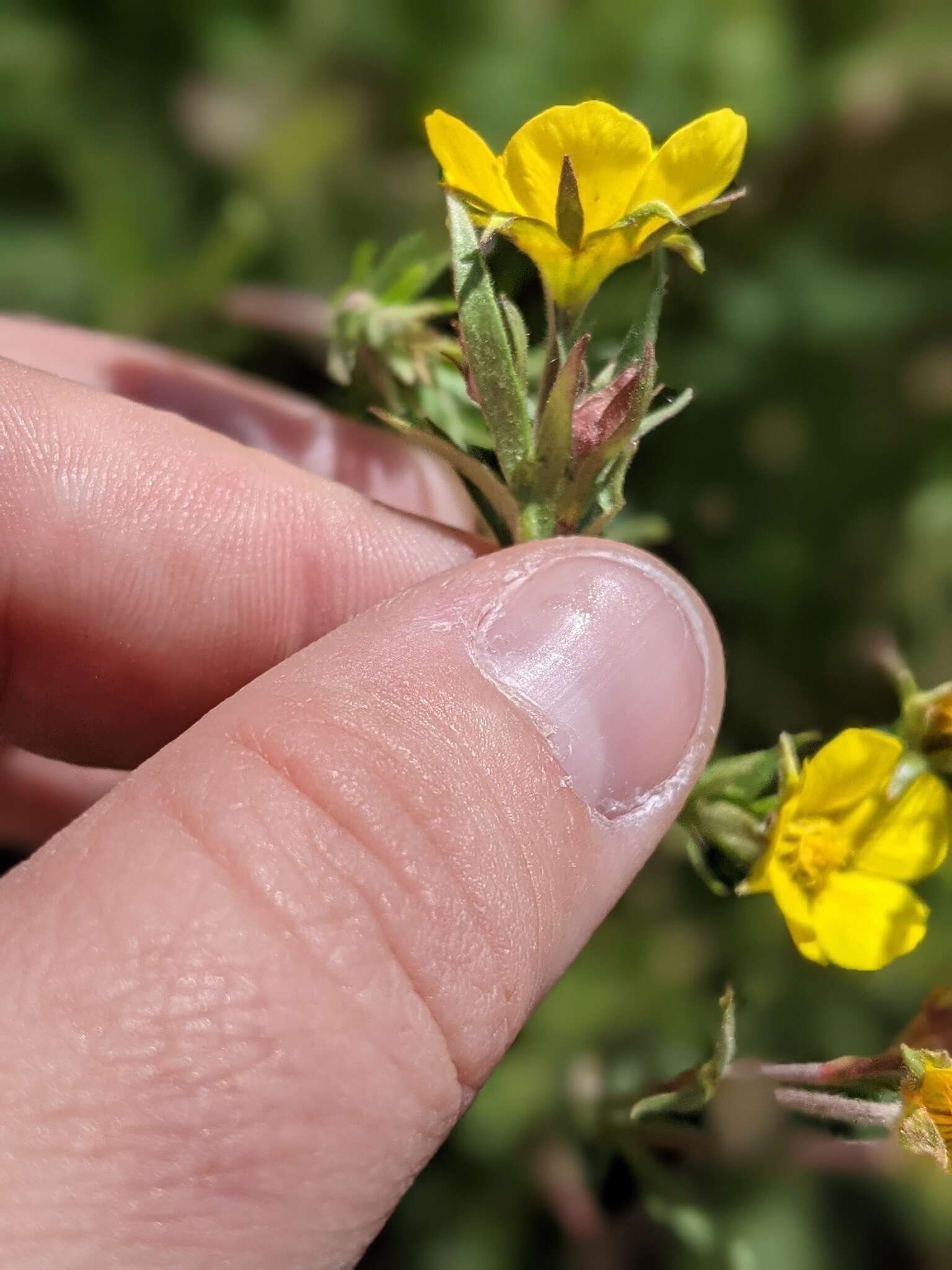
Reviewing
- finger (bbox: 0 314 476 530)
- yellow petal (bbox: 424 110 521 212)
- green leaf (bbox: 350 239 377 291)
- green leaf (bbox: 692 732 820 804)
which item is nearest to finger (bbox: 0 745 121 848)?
finger (bbox: 0 314 476 530)

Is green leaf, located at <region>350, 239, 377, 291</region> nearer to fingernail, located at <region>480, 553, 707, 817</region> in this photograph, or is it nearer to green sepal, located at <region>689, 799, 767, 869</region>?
fingernail, located at <region>480, 553, 707, 817</region>

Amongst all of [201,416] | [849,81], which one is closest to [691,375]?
[849,81]

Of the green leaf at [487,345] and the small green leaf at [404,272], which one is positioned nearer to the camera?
the green leaf at [487,345]

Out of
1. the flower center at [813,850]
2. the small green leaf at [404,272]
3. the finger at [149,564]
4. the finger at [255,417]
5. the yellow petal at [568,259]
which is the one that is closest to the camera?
the yellow petal at [568,259]

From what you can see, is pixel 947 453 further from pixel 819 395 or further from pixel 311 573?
pixel 311 573

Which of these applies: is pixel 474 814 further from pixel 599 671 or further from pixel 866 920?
pixel 866 920

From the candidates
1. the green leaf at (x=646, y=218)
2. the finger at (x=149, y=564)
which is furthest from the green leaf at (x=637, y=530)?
the green leaf at (x=646, y=218)

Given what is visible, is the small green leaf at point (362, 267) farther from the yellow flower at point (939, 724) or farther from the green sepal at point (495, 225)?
the yellow flower at point (939, 724)
